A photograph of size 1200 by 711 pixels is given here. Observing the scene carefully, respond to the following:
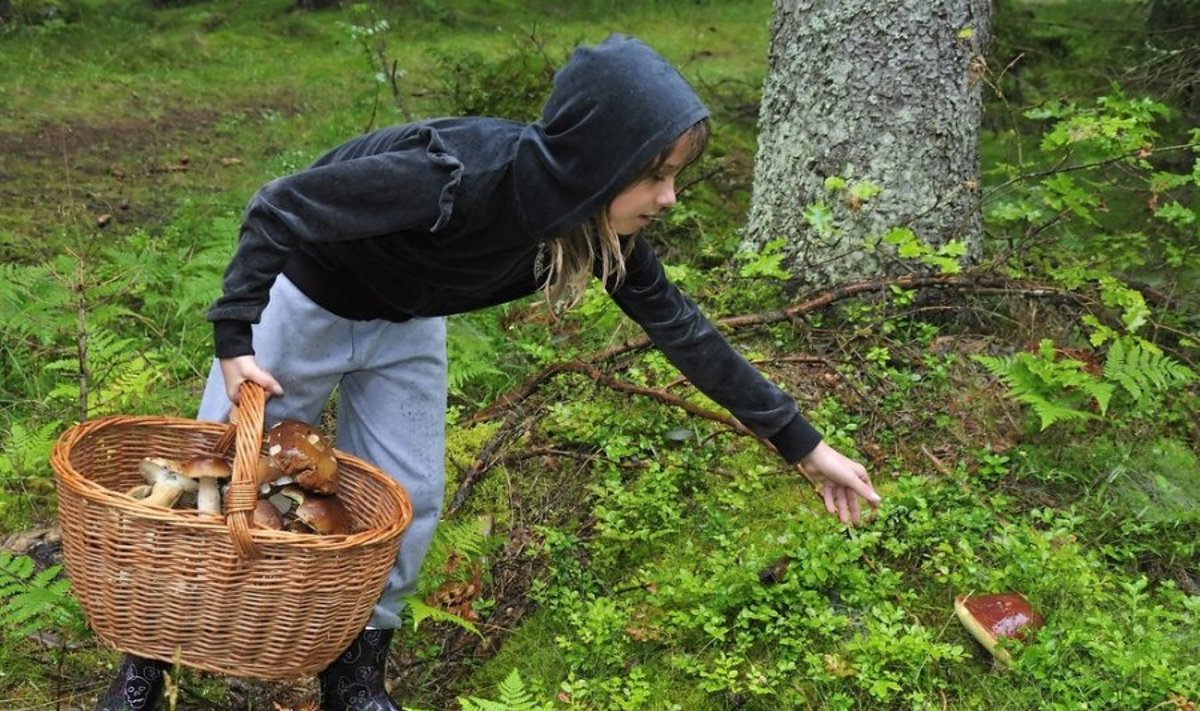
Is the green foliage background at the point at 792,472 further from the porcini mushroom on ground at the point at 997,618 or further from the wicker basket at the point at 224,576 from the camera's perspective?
the wicker basket at the point at 224,576

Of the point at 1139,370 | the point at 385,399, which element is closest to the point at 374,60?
the point at 385,399

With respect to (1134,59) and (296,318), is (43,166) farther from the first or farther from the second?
(1134,59)

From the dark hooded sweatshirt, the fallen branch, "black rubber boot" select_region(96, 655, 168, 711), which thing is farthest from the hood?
the fallen branch

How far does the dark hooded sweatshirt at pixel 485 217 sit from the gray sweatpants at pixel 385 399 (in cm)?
11

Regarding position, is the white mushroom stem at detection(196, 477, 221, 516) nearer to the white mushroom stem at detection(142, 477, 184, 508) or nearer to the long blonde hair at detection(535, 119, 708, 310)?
the white mushroom stem at detection(142, 477, 184, 508)

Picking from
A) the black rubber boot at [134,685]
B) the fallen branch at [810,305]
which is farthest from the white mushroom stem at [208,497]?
the fallen branch at [810,305]

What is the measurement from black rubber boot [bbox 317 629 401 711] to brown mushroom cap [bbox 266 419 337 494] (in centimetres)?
60

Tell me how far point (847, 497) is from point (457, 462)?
1816mm

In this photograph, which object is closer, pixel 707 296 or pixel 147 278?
pixel 707 296

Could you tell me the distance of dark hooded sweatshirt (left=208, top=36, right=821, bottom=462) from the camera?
7.88 feet

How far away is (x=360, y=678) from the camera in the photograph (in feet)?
10.4

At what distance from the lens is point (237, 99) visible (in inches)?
454

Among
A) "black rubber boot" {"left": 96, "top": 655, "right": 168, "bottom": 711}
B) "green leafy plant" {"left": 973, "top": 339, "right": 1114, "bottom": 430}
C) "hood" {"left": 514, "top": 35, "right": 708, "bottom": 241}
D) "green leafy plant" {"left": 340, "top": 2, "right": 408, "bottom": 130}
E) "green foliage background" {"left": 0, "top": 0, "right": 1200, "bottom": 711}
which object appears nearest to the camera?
"hood" {"left": 514, "top": 35, "right": 708, "bottom": 241}

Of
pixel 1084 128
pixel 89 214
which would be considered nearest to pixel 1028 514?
pixel 1084 128
